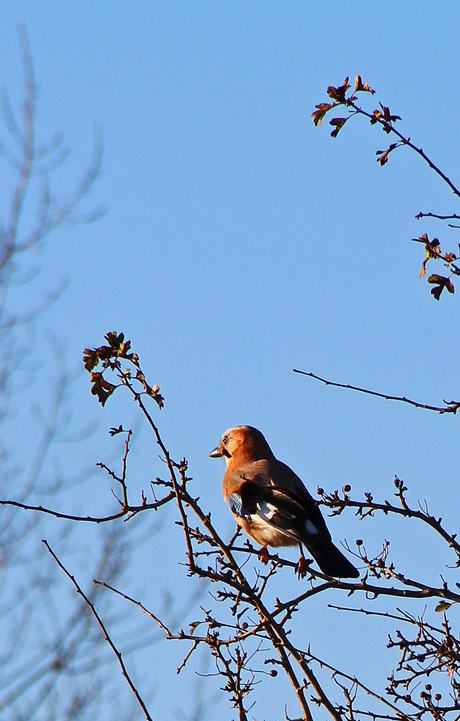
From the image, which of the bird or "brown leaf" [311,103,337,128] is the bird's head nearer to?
the bird

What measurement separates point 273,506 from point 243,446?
142 centimetres

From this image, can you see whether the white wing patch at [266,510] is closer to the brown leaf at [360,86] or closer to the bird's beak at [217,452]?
the bird's beak at [217,452]

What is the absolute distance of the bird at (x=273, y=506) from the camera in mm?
4488

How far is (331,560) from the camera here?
14.4 feet

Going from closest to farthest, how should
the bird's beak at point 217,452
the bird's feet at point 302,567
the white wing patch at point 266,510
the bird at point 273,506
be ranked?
the bird's feet at point 302,567 < the bird at point 273,506 < the white wing patch at point 266,510 < the bird's beak at point 217,452

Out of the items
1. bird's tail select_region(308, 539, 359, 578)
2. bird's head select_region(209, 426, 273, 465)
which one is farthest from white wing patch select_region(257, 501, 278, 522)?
bird's head select_region(209, 426, 273, 465)

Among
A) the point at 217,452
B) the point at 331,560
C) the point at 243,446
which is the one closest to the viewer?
the point at 331,560

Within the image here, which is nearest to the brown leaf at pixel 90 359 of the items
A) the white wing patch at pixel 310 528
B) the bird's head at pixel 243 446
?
the white wing patch at pixel 310 528

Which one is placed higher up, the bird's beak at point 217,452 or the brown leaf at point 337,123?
the bird's beak at point 217,452

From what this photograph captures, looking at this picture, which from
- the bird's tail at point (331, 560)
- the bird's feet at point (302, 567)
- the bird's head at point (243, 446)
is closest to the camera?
the bird's feet at point (302, 567)

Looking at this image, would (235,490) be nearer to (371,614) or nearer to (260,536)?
(260,536)

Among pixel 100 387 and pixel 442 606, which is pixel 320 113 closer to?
pixel 100 387

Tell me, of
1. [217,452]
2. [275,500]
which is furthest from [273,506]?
[217,452]

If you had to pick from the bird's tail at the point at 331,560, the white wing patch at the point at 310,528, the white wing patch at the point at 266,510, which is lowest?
the bird's tail at the point at 331,560
